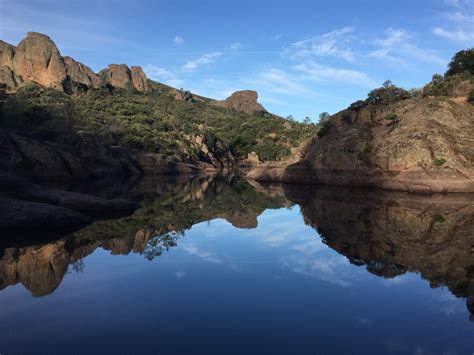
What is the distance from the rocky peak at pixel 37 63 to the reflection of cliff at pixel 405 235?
12598cm

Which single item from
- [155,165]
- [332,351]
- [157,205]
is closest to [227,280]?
[332,351]

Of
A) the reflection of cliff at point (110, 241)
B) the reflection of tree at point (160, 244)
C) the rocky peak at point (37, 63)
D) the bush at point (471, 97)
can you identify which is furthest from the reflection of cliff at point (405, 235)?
the rocky peak at point (37, 63)

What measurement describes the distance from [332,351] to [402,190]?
37155 millimetres

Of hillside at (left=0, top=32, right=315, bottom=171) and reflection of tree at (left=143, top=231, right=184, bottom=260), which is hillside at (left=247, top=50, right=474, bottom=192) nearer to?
reflection of tree at (left=143, top=231, right=184, bottom=260)

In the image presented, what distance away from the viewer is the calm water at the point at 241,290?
23.9 ft

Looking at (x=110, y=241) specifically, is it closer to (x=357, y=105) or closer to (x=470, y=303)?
(x=470, y=303)

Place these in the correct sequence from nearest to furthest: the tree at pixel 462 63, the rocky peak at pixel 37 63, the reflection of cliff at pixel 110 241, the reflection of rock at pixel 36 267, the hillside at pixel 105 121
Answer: the reflection of rock at pixel 36 267, the reflection of cliff at pixel 110 241, the tree at pixel 462 63, the hillside at pixel 105 121, the rocky peak at pixel 37 63

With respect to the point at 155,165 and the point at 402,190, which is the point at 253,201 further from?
the point at 155,165

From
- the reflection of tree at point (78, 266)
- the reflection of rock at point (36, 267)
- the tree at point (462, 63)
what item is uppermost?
the tree at point (462, 63)

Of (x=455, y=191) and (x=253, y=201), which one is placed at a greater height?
(x=455, y=191)

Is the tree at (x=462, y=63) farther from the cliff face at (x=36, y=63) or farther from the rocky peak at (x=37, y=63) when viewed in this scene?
the rocky peak at (x=37, y=63)

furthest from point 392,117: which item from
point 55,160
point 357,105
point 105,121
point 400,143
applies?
point 105,121

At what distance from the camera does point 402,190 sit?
133 ft

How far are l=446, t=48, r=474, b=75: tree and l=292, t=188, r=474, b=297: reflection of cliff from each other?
31283mm
